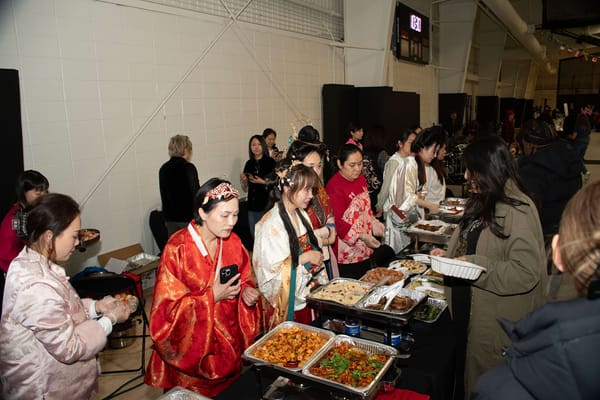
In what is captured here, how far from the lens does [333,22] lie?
834 centimetres

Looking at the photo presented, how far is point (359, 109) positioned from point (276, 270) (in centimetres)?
666

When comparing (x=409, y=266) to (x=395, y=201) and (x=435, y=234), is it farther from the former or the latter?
(x=395, y=201)

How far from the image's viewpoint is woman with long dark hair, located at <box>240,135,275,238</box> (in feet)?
17.6

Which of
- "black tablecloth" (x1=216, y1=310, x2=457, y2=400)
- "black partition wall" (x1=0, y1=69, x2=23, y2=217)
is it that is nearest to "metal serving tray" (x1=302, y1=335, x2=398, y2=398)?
"black tablecloth" (x1=216, y1=310, x2=457, y2=400)

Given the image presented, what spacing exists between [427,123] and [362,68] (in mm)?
5237

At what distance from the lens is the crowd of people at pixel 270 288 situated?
1065 mm

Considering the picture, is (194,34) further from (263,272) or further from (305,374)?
(305,374)

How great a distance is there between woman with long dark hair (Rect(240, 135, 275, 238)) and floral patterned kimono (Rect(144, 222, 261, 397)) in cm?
313

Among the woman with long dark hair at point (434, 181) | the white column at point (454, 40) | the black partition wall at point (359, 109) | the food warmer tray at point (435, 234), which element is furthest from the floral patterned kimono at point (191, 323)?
the white column at point (454, 40)

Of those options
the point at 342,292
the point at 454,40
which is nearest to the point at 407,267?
the point at 342,292

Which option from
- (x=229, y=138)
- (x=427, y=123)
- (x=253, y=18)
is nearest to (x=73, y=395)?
(x=229, y=138)

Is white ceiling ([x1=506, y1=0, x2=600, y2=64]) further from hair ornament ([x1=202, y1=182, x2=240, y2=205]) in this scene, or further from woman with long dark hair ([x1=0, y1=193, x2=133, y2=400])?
woman with long dark hair ([x1=0, y1=193, x2=133, y2=400])

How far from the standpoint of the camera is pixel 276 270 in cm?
241

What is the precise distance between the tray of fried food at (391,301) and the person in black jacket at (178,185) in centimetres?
247
